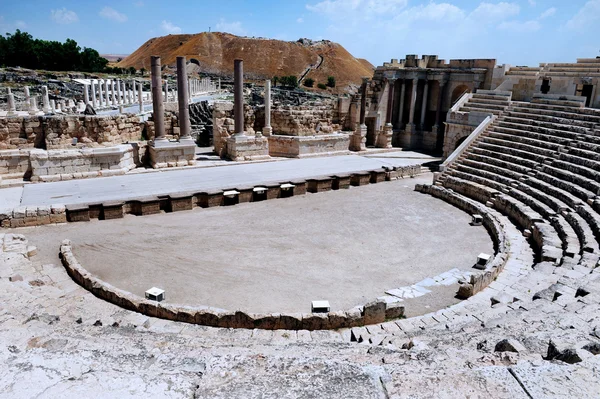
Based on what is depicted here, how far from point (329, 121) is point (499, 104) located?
345 inches

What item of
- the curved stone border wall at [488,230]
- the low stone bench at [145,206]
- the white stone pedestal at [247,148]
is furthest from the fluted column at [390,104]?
the low stone bench at [145,206]

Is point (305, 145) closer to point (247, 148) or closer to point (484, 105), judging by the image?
point (247, 148)

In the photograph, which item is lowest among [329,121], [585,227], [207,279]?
[207,279]

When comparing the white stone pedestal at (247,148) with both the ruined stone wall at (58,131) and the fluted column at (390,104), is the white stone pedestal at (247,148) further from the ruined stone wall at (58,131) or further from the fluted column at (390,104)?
the fluted column at (390,104)

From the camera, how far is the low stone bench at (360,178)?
17.7m

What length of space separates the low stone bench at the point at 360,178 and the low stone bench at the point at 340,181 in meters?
0.38

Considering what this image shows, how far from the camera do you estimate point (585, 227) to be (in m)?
11.1

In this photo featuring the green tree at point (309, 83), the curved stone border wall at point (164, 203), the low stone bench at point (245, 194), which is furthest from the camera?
the green tree at point (309, 83)

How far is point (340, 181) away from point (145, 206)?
293 inches

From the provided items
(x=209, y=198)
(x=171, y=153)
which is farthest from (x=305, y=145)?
(x=209, y=198)

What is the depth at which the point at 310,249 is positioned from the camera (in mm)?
11117

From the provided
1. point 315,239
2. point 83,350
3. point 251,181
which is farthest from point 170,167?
point 83,350

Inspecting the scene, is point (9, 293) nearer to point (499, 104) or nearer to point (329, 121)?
point (329, 121)

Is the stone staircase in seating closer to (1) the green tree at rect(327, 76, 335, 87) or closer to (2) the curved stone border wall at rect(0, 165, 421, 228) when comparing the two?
(2) the curved stone border wall at rect(0, 165, 421, 228)
